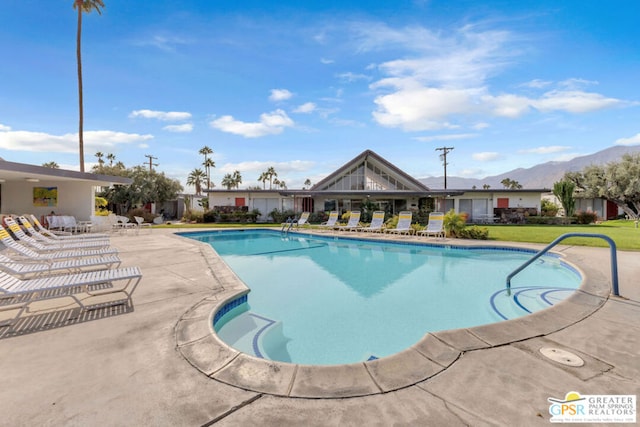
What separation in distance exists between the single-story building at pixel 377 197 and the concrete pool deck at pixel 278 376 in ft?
72.0

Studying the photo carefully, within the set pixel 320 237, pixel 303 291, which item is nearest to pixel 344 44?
pixel 320 237

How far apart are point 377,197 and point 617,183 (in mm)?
26465

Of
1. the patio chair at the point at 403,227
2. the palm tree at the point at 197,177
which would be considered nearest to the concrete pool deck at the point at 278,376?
the patio chair at the point at 403,227

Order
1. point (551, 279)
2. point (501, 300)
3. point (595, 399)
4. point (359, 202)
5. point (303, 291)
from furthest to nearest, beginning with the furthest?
point (359, 202) < point (551, 279) < point (303, 291) < point (501, 300) < point (595, 399)

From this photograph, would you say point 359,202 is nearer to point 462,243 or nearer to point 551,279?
point 462,243

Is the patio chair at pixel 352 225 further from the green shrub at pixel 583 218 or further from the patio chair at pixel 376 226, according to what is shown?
the green shrub at pixel 583 218

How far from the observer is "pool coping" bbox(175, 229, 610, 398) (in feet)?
7.43

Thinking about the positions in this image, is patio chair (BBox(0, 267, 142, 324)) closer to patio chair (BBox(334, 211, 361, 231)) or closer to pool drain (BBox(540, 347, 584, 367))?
pool drain (BBox(540, 347, 584, 367))

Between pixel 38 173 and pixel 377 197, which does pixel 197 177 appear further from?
pixel 38 173

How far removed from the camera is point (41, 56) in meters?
13.4

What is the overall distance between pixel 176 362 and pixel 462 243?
37.1ft

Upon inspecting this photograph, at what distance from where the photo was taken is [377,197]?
26.0 m

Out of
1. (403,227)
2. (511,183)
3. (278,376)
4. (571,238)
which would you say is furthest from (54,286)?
(511,183)

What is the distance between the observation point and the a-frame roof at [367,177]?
87.5 feet
